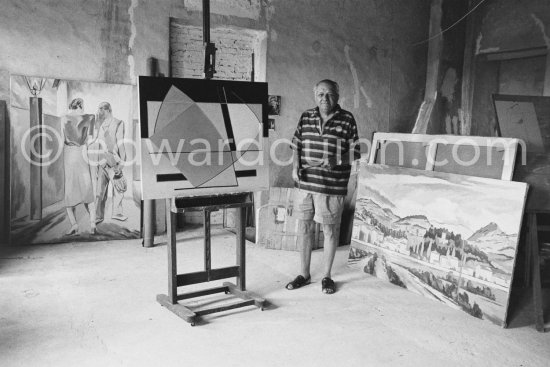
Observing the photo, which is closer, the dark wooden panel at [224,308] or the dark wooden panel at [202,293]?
the dark wooden panel at [224,308]

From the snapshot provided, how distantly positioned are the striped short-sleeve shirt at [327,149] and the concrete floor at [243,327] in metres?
0.76

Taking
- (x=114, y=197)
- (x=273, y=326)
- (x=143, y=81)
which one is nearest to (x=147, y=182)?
(x=143, y=81)

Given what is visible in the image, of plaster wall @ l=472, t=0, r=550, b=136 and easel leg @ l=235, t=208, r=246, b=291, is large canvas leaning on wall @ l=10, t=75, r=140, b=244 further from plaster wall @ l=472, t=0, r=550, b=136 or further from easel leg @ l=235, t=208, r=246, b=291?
plaster wall @ l=472, t=0, r=550, b=136

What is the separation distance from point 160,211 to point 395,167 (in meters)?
2.40

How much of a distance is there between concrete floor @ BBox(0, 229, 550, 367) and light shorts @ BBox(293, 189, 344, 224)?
20.1 inches

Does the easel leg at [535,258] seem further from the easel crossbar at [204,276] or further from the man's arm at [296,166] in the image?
the easel crossbar at [204,276]

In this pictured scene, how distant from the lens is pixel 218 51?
207 inches

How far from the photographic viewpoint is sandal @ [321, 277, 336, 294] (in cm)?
341

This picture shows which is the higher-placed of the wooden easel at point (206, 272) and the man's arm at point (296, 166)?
the man's arm at point (296, 166)

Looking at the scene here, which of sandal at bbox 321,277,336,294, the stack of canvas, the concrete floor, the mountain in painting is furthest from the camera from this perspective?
the stack of canvas

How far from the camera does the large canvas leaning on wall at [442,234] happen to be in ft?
9.68

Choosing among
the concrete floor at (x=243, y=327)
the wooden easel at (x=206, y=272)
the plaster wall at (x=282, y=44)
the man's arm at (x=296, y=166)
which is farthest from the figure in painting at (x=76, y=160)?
the man's arm at (x=296, y=166)

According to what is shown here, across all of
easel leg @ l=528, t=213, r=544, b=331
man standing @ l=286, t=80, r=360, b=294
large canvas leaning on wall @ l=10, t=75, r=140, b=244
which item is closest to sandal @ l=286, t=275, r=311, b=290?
man standing @ l=286, t=80, r=360, b=294

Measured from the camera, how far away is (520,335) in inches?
110
